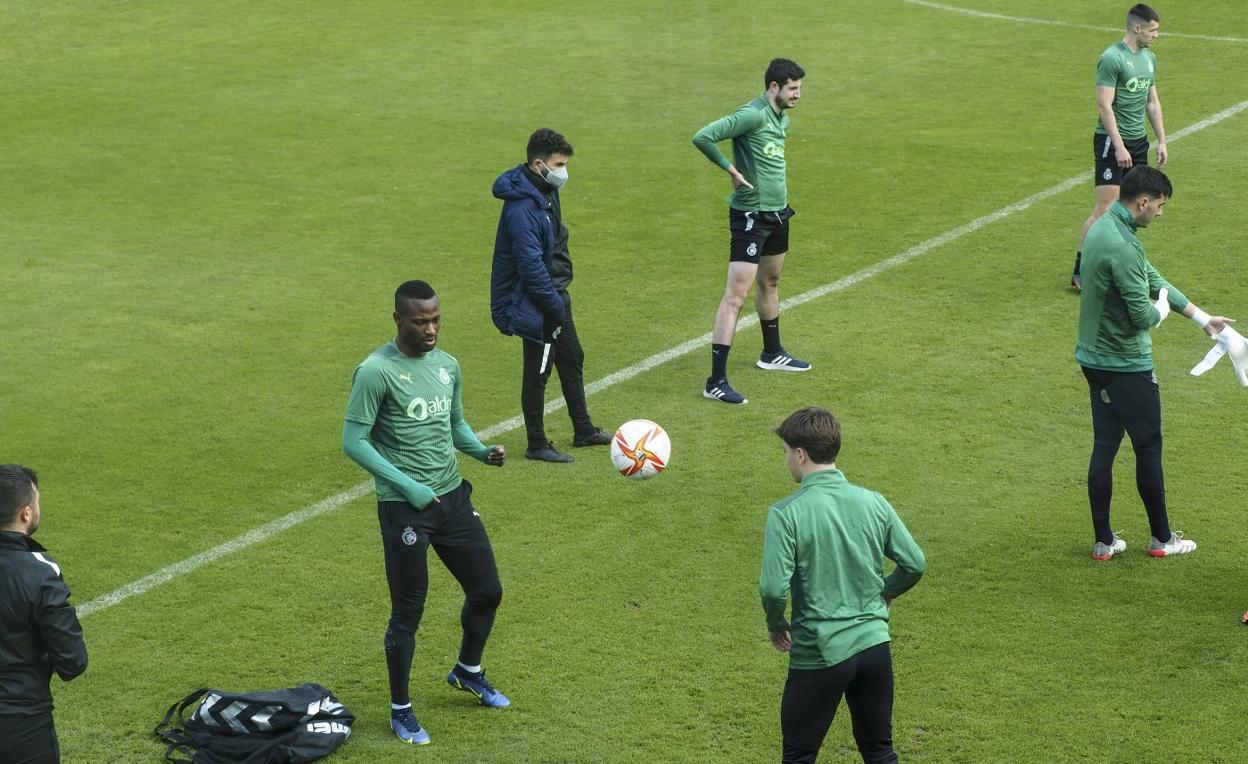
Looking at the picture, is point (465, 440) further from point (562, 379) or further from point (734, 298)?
point (734, 298)

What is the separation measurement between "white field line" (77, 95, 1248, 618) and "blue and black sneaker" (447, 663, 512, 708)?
102 inches

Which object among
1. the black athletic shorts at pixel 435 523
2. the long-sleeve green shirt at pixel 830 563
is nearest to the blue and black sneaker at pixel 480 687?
the black athletic shorts at pixel 435 523

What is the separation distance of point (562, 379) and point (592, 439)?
0.55 metres

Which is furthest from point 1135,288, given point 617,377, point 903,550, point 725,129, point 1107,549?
point 617,377

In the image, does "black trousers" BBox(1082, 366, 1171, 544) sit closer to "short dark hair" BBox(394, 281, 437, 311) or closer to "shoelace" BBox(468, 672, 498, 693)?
"shoelace" BBox(468, 672, 498, 693)

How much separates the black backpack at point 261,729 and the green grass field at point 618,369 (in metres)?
0.21

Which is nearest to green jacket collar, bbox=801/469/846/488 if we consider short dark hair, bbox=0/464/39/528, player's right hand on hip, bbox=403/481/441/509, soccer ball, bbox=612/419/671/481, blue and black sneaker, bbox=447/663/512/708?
player's right hand on hip, bbox=403/481/441/509

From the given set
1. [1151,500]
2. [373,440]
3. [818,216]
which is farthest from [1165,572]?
[818,216]

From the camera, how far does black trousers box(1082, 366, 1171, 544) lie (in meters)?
9.55

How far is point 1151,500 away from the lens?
32.0 feet

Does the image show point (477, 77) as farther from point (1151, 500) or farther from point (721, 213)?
point (1151, 500)

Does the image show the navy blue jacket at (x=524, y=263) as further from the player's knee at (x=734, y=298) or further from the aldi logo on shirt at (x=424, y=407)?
the aldi logo on shirt at (x=424, y=407)

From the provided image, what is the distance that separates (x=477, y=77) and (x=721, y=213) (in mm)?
8856

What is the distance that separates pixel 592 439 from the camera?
1219 cm
